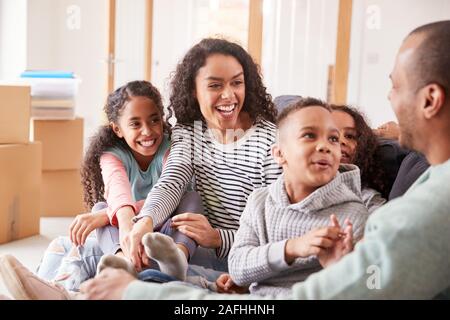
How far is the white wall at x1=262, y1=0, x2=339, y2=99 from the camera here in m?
5.15

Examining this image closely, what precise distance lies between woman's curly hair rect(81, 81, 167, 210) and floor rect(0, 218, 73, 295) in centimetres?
86

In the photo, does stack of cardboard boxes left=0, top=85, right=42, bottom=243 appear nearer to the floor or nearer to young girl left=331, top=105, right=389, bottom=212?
the floor

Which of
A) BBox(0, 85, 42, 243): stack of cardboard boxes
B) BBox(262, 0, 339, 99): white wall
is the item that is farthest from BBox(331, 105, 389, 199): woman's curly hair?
BBox(262, 0, 339, 99): white wall

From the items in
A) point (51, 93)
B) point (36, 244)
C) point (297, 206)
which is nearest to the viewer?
point (297, 206)

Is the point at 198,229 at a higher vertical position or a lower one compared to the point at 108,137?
lower

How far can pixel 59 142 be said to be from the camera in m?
4.16

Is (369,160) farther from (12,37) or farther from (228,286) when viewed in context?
(12,37)

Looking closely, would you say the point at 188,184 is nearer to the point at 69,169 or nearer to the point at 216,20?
the point at 69,169

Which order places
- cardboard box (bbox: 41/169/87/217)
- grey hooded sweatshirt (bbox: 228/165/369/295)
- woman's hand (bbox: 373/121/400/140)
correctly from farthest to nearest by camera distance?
cardboard box (bbox: 41/169/87/217) < woman's hand (bbox: 373/121/400/140) < grey hooded sweatshirt (bbox: 228/165/369/295)

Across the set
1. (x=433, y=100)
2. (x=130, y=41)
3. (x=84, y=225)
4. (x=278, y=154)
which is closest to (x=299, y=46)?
(x=130, y=41)

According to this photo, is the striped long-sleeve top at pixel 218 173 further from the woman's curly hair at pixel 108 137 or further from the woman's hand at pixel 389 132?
the woman's hand at pixel 389 132

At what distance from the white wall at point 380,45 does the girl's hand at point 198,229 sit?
334cm

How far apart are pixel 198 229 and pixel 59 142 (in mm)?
2374
